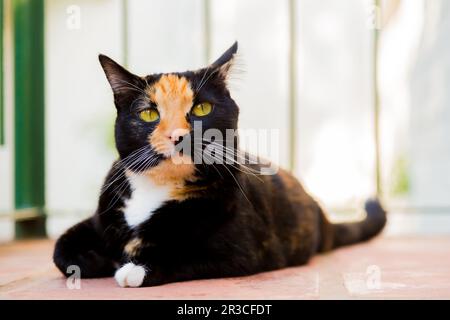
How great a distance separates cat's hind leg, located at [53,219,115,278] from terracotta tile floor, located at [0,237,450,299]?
53mm

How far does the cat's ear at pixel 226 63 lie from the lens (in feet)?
5.17

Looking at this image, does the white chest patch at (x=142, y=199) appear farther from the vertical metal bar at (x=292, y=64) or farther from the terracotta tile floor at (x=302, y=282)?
the vertical metal bar at (x=292, y=64)

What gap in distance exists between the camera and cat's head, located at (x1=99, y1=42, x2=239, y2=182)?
145 centimetres

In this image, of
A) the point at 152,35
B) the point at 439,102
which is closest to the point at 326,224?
the point at 152,35

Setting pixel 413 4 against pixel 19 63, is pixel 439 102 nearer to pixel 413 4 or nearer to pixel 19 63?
pixel 413 4

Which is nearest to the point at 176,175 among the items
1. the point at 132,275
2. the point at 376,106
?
the point at 132,275

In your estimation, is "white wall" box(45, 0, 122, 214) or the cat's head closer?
the cat's head

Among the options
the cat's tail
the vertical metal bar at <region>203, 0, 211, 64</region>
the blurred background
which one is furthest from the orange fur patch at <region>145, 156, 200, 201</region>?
the vertical metal bar at <region>203, 0, 211, 64</region>

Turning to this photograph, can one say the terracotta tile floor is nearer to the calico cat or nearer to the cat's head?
the calico cat

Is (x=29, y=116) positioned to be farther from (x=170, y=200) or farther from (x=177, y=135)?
(x=177, y=135)

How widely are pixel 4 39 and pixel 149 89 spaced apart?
139 cm

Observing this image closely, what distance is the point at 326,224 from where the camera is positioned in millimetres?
2164

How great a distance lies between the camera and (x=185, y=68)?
9.12 ft

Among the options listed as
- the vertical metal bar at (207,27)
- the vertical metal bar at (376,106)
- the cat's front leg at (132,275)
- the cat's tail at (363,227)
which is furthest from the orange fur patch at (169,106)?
the vertical metal bar at (376,106)
